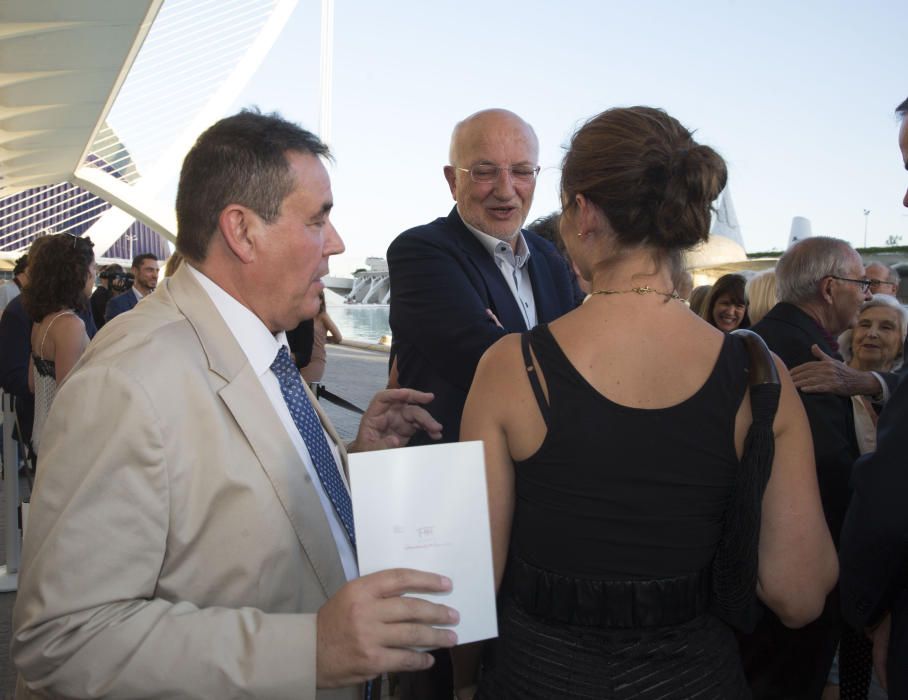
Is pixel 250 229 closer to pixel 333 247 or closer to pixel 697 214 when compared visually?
pixel 333 247

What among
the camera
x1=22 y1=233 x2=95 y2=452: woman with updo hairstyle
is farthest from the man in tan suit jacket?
the camera

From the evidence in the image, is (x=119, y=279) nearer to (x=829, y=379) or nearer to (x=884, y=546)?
(x=829, y=379)

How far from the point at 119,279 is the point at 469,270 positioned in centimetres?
632

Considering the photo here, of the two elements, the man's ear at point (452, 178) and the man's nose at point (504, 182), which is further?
the man's ear at point (452, 178)

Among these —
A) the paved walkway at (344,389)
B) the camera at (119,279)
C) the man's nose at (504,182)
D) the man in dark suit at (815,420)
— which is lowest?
the paved walkway at (344,389)

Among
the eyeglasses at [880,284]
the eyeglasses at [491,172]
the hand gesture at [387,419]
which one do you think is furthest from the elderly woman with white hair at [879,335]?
the hand gesture at [387,419]

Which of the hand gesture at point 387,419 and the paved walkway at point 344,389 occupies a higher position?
the hand gesture at point 387,419

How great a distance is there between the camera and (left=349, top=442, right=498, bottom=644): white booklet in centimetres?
110

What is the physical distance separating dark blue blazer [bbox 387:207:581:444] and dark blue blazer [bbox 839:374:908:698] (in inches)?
39.9

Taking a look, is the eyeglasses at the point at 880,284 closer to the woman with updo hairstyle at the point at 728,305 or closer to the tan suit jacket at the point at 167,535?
the woman with updo hairstyle at the point at 728,305

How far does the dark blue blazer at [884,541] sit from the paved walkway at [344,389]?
3.09 metres

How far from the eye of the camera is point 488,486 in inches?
57.6

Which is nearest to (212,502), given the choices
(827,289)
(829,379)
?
(829,379)

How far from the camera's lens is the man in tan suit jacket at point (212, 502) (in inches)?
42.6
